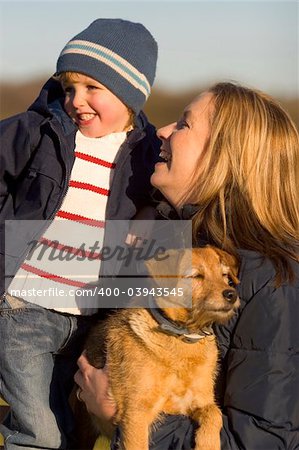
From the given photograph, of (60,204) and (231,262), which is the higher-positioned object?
(60,204)

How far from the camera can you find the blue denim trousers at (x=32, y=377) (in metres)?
4.13

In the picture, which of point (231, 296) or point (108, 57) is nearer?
point (231, 296)

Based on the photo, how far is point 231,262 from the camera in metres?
3.74

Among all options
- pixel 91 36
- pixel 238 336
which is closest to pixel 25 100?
pixel 91 36

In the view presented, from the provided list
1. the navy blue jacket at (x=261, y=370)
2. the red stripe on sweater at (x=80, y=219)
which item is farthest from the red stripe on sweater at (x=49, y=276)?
the navy blue jacket at (x=261, y=370)

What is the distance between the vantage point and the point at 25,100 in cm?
2417

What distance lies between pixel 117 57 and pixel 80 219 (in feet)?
3.45

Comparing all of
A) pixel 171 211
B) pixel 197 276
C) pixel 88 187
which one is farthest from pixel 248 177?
pixel 88 187

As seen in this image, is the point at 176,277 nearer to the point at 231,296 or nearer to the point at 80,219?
the point at 231,296

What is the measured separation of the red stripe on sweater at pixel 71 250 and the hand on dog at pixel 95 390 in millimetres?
609

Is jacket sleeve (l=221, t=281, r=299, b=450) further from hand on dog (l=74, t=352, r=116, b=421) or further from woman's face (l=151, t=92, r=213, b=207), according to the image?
woman's face (l=151, t=92, r=213, b=207)

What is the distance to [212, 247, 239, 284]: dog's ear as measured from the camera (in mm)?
3693

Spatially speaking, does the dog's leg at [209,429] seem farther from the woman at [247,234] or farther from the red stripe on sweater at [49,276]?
the red stripe on sweater at [49,276]

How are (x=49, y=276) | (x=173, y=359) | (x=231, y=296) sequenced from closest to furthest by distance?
(x=231, y=296) < (x=173, y=359) < (x=49, y=276)
